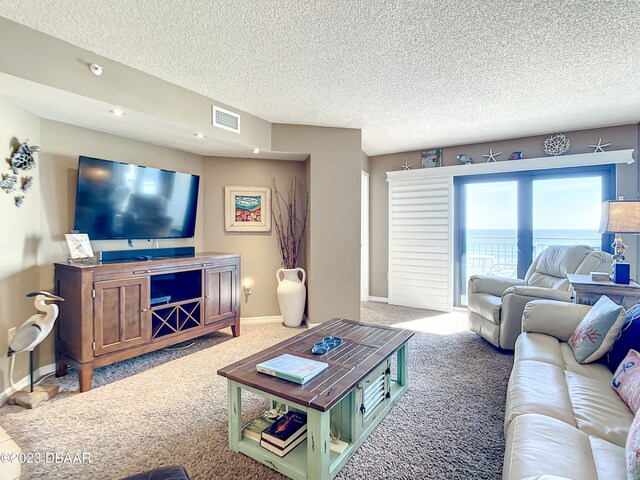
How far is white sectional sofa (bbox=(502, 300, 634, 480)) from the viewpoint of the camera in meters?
1.00

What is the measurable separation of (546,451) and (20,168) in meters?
3.35

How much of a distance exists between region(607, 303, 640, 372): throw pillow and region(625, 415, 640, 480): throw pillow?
875 millimetres

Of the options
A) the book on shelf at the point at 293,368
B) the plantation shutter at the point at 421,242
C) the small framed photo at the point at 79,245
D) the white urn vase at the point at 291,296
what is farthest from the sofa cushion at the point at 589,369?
the small framed photo at the point at 79,245

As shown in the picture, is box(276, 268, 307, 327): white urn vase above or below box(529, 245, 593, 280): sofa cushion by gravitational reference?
below

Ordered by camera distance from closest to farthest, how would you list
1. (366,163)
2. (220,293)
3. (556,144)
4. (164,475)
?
1. (164,475)
2. (220,293)
3. (556,144)
4. (366,163)

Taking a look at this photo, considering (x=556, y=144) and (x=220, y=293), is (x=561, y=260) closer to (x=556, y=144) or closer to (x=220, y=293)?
(x=556, y=144)

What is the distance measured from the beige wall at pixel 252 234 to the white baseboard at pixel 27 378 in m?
1.81

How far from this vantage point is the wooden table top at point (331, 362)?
1410mm

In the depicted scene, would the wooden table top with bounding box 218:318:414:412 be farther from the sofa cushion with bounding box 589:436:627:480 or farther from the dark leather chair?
the sofa cushion with bounding box 589:436:627:480

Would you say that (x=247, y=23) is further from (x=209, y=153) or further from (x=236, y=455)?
(x=236, y=455)

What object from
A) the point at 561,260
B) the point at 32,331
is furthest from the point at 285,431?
the point at 561,260

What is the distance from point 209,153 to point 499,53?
302 cm

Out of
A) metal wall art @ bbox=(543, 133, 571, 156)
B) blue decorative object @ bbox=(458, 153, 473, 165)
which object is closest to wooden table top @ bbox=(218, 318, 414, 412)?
blue decorative object @ bbox=(458, 153, 473, 165)

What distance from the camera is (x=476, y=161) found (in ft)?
14.6
